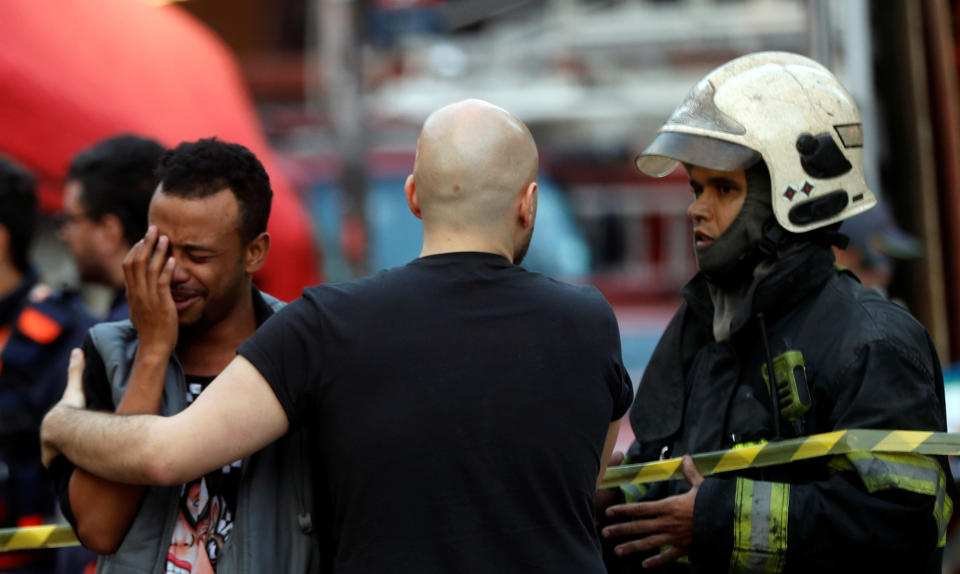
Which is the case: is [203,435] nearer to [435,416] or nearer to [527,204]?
[435,416]

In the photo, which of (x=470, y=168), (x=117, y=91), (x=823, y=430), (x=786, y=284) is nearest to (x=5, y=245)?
(x=470, y=168)

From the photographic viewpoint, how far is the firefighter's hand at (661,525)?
8.77 ft

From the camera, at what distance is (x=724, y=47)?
25.9 metres

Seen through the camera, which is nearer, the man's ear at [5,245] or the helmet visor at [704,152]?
the helmet visor at [704,152]

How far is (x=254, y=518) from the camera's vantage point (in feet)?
7.59

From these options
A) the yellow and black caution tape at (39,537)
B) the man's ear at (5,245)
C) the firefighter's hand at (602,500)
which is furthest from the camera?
the man's ear at (5,245)

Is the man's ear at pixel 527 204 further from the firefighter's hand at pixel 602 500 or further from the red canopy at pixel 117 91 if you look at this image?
the red canopy at pixel 117 91

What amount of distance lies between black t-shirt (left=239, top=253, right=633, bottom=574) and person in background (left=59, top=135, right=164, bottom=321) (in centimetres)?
152

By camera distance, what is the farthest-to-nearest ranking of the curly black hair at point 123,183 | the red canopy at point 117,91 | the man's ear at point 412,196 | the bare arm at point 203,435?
the red canopy at point 117,91
the curly black hair at point 123,183
the man's ear at point 412,196
the bare arm at point 203,435

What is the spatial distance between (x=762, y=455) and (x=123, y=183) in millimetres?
2063

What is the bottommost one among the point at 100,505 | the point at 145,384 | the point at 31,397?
the point at 31,397

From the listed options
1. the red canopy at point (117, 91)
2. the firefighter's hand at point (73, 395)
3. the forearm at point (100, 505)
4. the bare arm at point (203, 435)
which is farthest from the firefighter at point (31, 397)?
the red canopy at point (117, 91)

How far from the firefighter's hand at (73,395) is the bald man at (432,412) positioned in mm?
84

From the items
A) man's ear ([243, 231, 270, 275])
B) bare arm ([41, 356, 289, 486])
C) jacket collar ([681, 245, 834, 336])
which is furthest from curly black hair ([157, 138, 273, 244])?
jacket collar ([681, 245, 834, 336])
